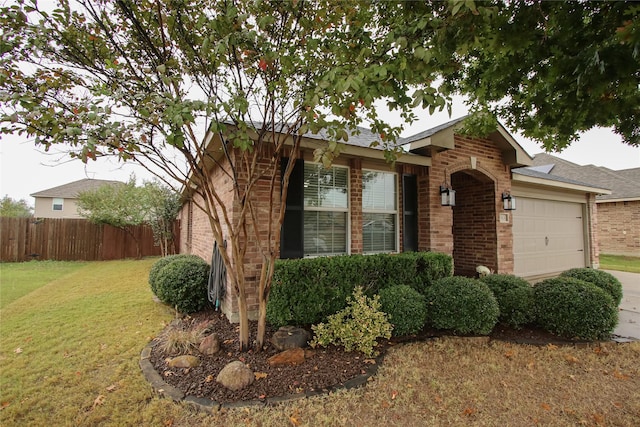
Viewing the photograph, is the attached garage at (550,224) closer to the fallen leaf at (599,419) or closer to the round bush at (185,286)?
the fallen leaf at (599,419)

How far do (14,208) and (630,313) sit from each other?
46.6 m

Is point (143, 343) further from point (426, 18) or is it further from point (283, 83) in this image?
point (426, 18)

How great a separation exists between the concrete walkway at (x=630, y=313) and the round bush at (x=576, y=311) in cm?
50

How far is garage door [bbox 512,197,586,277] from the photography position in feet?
26.4

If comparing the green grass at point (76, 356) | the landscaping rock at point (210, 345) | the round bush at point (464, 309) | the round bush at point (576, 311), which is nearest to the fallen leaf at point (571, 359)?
the round bush at point (576, 311)

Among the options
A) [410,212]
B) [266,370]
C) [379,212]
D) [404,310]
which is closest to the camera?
[266,370]

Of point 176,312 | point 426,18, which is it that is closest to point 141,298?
point 176,312

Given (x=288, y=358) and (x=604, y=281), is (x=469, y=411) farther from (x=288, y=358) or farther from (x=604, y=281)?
(x=604, y=281)

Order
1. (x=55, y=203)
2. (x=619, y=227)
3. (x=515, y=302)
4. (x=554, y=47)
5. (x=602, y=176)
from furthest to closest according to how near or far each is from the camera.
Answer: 1. (x=55, y=203)
2. (x=602, y=176)
3. (x=619, y=227)
4. (x=515, y=302)
5. (x=554, y=47)

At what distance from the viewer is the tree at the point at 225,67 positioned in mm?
2291

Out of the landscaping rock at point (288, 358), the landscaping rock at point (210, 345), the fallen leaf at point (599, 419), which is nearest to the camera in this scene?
the fallen leaf at point (599, 419)

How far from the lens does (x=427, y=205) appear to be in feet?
19.9

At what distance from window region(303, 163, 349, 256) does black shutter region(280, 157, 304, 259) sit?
208mm

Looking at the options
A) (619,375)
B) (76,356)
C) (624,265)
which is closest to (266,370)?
(76,356)
